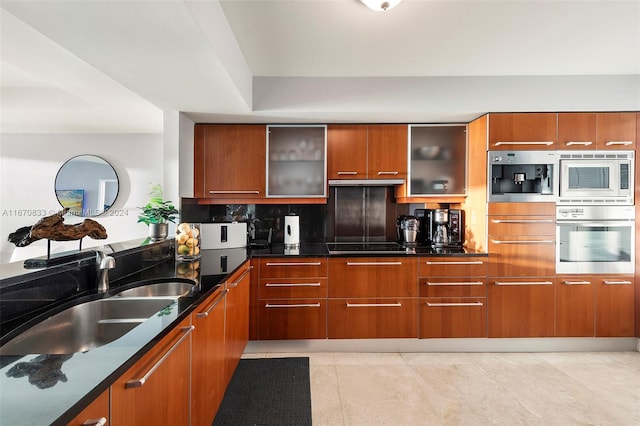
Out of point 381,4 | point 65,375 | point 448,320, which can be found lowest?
point 448,320

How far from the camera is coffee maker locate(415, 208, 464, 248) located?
3127 millimetres

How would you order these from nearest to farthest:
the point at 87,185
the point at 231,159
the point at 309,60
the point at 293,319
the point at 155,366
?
the point at 155,366 → the point at 309,60 → the point at 293,319 → the point at 231,159 → the point at 87,185

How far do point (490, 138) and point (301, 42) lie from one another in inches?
70.2

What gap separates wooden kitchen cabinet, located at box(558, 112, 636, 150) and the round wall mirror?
473cm

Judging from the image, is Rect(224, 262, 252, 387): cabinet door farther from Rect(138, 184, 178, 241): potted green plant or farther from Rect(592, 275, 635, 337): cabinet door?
Rect(592, 275, 635, 337): cabinet door

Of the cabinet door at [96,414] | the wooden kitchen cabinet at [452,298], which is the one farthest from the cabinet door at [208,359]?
the wooden kitchen cabinet at [452,298]

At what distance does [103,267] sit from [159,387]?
31.7 inches

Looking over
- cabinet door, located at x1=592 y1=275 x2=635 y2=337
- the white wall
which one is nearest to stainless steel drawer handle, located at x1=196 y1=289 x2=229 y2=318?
the white wall

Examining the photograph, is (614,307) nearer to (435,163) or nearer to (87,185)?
(435,163)

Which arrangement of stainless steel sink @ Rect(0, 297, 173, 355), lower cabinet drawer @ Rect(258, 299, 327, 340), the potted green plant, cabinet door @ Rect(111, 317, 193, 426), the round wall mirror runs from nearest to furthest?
cabinet door @ Rect(111, 317, 193, 426), stainless steel sink @ Rect(0, 297, 173, 355), the potted green plant, lower cabinet drawer @ Rect(258, 299, 327, 340), the round wall mirror

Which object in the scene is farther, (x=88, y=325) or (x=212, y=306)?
(x=212, y=306)

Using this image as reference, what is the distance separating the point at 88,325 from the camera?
4.54 feet

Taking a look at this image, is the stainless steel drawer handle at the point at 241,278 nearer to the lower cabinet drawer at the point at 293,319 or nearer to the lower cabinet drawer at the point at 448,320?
the lower cabinet drawer at the point at 293,319

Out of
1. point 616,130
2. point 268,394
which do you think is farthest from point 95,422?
point 616,130
